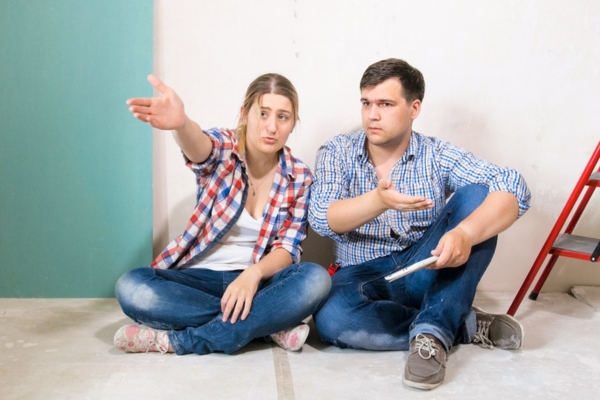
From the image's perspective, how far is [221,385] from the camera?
141 cm

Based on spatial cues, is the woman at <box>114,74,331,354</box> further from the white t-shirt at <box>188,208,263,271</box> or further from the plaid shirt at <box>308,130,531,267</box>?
the plaid shirt at <box>308,130,531,267</box>

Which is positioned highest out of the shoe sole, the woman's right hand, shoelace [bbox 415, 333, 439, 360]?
the woman's right hand

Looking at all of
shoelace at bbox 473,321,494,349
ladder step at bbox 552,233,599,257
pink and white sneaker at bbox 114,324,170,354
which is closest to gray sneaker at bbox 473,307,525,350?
shoelace at bbox 473,321,494,349

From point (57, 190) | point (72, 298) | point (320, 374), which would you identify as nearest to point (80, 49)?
point (57, 190)

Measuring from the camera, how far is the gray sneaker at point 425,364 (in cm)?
141

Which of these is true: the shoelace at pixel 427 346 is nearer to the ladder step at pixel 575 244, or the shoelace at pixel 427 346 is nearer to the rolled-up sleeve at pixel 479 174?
the rolled-up sleeve at pixel 479 174

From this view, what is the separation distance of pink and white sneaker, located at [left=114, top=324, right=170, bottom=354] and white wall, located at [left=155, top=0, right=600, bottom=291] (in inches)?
22.0

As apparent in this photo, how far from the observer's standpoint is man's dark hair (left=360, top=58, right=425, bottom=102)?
1728 millimetres

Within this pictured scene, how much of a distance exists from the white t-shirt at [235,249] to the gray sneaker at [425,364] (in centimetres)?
56

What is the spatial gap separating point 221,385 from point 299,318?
30cm

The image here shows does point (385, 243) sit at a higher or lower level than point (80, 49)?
lower

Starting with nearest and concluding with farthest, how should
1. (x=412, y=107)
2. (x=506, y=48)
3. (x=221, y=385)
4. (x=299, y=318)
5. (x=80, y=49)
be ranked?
(x=221, y=385), (x=299, y=318), (x=412, y=107), (x=80, y=49), (x=506, y=48)

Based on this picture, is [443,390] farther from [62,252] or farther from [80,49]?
[80,49]

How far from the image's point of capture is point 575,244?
200 centimetres
